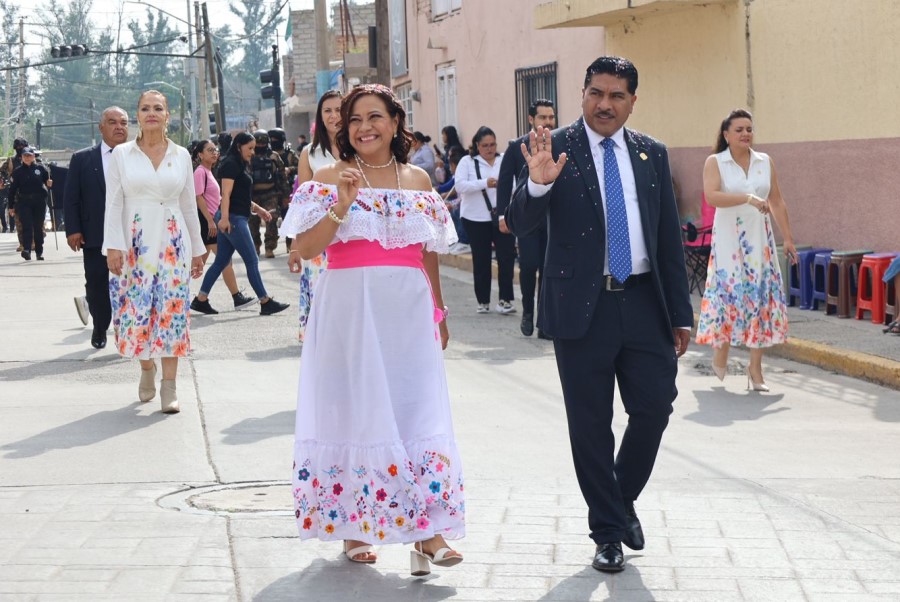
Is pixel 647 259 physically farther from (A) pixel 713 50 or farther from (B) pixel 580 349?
(A) pixel 713 50

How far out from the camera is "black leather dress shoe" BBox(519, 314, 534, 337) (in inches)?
503

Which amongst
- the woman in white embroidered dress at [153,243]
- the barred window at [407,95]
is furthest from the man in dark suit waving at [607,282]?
the barred window at [407,95]

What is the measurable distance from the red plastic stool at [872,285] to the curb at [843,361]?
1118 mm

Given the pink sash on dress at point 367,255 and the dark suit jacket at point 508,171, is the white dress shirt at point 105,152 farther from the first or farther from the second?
the pink sash on dress at point 367,255

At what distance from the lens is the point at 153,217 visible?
9227 millimetres

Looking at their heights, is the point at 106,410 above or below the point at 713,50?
below

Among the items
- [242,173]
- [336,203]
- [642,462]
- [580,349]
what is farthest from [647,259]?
[242,173]

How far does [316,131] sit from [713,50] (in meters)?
8.87

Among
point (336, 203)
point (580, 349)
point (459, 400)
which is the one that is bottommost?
point (459, 400)

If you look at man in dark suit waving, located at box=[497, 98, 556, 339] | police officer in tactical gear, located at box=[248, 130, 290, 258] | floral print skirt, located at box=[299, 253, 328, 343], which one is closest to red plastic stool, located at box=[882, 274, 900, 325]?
man in dark suit waving, located at box=[497, 98, 556, 339]

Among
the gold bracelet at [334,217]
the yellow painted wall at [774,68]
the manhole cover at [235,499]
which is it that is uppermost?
the yellow painted wall at [774,68]

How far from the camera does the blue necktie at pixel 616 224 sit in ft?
18.0

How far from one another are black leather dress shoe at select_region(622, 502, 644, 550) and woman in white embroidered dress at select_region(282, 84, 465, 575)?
2.28 feet

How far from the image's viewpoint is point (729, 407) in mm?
9398
